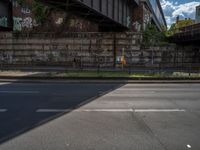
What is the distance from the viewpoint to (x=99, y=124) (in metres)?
9.00

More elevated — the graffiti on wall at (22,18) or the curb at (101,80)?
the graffiti on wall at (22,18)

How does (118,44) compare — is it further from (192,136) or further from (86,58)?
(192,136)

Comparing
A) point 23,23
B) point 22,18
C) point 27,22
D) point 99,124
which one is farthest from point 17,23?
point 99,124

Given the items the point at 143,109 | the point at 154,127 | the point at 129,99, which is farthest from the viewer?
the point at 129,99

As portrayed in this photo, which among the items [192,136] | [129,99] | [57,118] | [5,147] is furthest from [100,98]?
[5,147]

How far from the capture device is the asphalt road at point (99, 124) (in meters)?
7.16

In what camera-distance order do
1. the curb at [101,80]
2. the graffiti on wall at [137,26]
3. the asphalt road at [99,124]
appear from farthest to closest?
the graffiti on wall at [137,26], the curb at [101,80], the asphalt road at [99,124]

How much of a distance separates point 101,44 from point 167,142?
39.2m

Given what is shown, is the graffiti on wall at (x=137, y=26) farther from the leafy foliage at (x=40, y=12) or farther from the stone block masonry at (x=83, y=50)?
the leafy foliage at (x=40, y=12)

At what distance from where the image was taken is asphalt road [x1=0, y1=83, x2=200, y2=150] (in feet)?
23.5

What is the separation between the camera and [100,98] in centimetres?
1430

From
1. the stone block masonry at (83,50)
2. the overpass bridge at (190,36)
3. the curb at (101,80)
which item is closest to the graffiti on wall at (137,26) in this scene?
the stone block masonry at (83,50)

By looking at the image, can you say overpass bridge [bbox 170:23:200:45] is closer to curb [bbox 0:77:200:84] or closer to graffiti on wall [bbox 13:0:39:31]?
graffiti on wall [bbox 13:0:39:31]

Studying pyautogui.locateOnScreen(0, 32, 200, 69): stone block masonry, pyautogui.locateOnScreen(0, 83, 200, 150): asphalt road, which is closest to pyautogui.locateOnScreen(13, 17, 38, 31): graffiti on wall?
pyautogui.locateOnScreen(0, 32, 200, 69): stone block masonry
